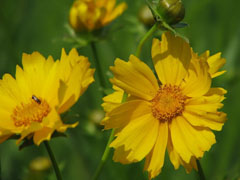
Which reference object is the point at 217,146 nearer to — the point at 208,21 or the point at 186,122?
the point at 208,21

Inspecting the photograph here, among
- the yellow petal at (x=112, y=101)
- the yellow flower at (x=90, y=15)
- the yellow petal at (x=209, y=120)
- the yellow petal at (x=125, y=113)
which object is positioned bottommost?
the yellow petal at (x=209, y=120)

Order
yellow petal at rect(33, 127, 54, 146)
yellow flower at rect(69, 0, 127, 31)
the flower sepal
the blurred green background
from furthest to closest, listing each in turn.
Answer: the blurred green background
yellow flower at rect(69, 0, 127, 31)
the flower sepal
yellow petal at rect(33, 127, 54, 146)

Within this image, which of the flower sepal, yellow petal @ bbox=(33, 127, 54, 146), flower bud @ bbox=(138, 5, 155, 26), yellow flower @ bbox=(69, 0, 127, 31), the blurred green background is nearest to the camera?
yellow petal @ bbox=(33, 127, 54, 146)

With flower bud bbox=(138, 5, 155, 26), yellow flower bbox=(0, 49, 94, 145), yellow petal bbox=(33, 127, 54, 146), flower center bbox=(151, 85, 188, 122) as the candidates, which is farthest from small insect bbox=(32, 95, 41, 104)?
flower bud bbox=(138, 5, 155, 26)

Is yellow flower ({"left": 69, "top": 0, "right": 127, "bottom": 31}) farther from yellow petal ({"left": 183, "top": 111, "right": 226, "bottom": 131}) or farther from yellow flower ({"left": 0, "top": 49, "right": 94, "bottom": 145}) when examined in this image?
yellow petal ({"left": 183, "top": 111, "right": 226, "bottom": 131})

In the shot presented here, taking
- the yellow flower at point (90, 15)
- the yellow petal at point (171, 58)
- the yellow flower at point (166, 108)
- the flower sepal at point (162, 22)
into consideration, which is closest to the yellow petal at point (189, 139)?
the yellow flower at point (166, 108)

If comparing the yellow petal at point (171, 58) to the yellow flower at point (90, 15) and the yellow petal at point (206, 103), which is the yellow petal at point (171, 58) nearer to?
the yellow petal at point (206, 103)

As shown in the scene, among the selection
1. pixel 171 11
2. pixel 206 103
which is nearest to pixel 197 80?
pixel 206 103

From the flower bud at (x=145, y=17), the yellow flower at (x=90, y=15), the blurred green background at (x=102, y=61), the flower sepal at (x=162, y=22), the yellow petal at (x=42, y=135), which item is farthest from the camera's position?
the blurred green background at (x=102, y=61)
